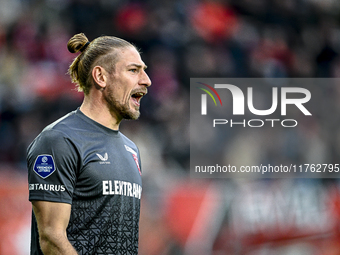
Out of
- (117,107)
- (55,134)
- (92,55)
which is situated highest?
(92,55)

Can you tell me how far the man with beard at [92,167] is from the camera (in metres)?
2.03

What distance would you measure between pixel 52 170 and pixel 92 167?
0.65 ft

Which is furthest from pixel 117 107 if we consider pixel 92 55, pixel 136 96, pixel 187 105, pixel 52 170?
pixel 187 105

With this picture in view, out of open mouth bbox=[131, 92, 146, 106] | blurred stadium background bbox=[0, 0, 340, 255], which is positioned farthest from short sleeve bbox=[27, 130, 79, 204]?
blurred stadium background bbox=[0, 0, 340, 255]

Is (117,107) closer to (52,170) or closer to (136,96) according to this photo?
(136,96)

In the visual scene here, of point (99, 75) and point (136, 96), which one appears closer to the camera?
point (99, 75)

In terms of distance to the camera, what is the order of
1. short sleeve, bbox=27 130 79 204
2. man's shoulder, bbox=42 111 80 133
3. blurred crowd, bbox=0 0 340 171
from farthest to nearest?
1. blurred crowd, bbox=0 0 340 171
2. man's shoulder, bbox=42 111 80 133
3. short sleeve, bbox=27 130 79 204

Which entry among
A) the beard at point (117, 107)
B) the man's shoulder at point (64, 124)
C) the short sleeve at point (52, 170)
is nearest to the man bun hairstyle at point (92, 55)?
the beard at point (117, 107)

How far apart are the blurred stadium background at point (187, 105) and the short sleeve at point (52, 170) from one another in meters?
3.79

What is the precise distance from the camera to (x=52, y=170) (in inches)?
80.2

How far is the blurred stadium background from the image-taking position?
579cm

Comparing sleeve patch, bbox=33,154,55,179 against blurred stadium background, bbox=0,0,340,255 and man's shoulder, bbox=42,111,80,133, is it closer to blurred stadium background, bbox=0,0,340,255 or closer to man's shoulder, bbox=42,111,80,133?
man's shoulder, bbox=42,111,80,133

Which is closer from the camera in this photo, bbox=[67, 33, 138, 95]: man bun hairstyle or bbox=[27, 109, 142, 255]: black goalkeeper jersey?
bbox=[27, 109, 142, 255]: black goalkeeper jersey

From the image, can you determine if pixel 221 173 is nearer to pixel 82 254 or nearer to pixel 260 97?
pixel 260 97
